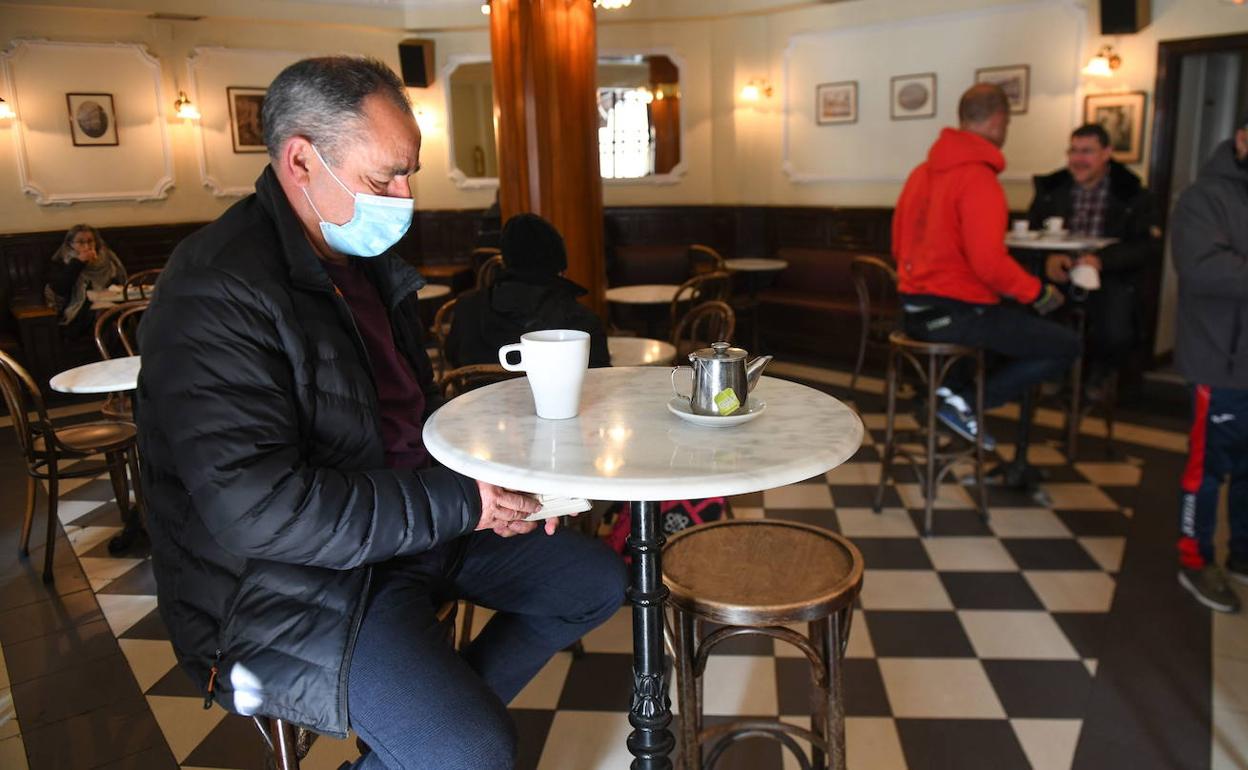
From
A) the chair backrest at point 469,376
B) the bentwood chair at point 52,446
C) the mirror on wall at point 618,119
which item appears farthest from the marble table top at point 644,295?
the mirror on wall at point 618,119

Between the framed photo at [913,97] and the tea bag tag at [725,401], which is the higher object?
the framed photo at [913,97]

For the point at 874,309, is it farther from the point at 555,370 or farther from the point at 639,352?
the point at 555,370

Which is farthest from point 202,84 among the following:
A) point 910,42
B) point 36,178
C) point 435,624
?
point 435,624

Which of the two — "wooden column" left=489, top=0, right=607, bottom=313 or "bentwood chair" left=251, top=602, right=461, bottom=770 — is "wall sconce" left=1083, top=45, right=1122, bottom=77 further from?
"bentwood chair" left=251, top=602, right=461, bottom=770

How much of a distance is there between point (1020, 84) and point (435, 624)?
5.88 metres

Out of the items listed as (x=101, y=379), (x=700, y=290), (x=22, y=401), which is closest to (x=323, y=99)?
(x=101, y=379)

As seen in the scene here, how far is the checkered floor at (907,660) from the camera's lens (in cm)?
225

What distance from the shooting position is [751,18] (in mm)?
7594

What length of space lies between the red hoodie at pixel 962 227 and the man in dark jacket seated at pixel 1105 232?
3.33 feet

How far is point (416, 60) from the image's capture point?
8641mm

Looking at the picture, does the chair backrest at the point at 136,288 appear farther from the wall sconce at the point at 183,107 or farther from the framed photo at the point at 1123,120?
the framed photo at the point at 1123,120

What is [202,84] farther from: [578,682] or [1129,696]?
[1129,696]

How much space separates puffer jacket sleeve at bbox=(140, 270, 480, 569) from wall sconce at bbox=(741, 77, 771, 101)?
22.5 ft

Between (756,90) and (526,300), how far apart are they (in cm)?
550
